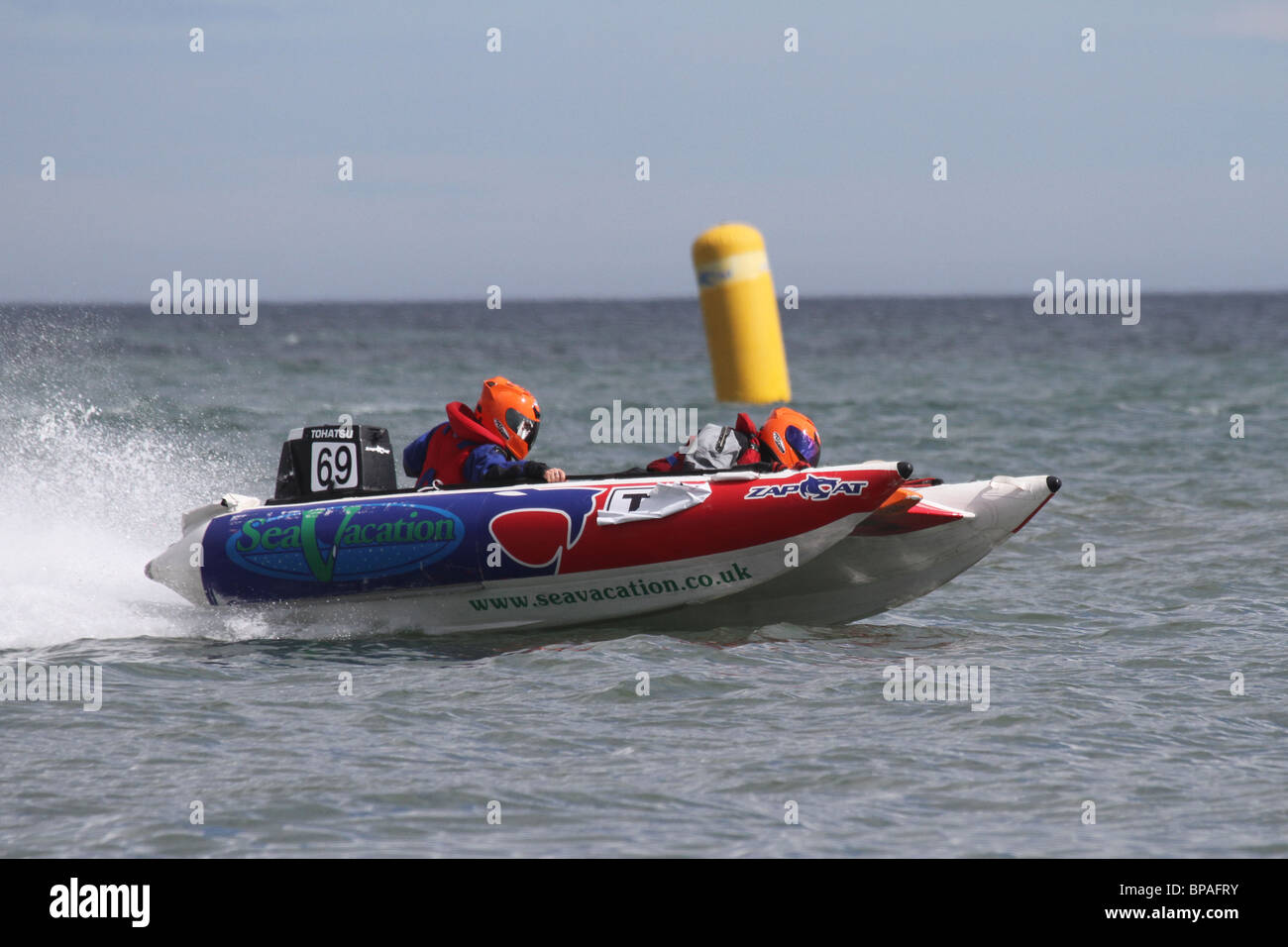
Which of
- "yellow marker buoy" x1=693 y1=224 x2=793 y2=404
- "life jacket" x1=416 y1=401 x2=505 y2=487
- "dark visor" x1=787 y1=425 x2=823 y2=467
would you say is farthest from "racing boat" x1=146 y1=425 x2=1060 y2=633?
"yellow marker buoy" x1=693 y1=224 x2=793 y2=404

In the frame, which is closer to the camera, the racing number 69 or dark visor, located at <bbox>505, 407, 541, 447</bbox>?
dark visor, located at <bbox>505, 407, 541, 447</bbox>

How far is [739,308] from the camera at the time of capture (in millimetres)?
10500

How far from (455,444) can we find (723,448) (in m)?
1.55

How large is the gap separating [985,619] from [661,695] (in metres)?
2.92

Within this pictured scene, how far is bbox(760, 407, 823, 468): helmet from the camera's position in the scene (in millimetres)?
8344

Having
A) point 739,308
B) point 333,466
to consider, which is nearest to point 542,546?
point 333,466

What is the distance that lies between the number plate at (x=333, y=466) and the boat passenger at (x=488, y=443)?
42 centimetres

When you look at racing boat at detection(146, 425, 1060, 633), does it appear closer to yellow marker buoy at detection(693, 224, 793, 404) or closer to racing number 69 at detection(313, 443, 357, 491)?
racing number 69 at detection(313, 443, 357, 491)

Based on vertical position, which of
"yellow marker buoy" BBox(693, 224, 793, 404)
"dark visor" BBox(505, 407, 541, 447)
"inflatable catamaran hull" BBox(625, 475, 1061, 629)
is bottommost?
"inflatable catamaran hull" BBox(625, 475, 1061, 629)

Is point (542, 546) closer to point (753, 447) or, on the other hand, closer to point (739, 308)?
point (753, 447)

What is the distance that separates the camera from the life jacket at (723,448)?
8.41 meters

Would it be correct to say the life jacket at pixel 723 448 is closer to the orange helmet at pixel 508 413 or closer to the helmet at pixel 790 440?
the helmet at pixel 790 440
